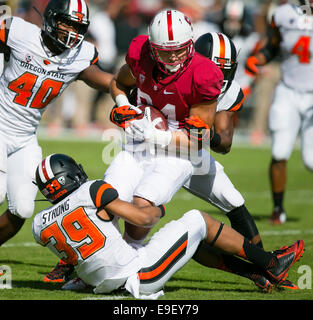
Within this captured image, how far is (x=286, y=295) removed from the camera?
4.70 m

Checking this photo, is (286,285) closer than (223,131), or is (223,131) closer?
(286,285)

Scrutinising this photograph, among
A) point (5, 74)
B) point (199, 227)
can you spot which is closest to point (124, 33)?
point (5, 74)

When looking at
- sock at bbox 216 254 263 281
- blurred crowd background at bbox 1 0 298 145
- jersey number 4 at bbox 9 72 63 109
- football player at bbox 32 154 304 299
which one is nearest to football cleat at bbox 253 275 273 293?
sock at bbox 216 254 263 281

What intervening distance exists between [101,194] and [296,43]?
425 centimetres

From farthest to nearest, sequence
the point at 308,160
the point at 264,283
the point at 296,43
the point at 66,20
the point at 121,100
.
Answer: the point at 296,43 → the point at 308,160 → the point at 66,20 → the point at 121,100 → the point at 264,283

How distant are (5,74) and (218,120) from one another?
5.63 ft

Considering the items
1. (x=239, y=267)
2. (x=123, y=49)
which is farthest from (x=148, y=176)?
(x=123, y=49)

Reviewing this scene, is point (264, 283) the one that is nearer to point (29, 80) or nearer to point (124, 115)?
point (124, 115)

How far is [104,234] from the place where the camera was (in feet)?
14.3

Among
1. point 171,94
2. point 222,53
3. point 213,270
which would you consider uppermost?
point 222,53

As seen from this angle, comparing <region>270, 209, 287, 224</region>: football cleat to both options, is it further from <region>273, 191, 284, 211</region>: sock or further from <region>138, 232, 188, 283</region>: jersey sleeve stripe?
<region>138, 232, 188, 283</region>: jersey sleeve stripe

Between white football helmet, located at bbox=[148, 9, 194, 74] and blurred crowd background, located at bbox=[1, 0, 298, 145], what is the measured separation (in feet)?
27.2

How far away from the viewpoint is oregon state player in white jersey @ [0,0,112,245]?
5418 millimetres
